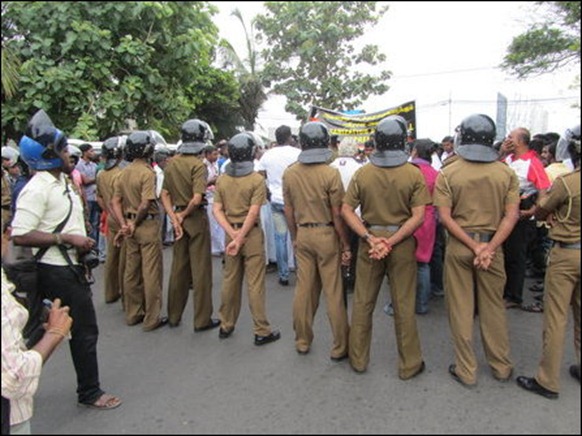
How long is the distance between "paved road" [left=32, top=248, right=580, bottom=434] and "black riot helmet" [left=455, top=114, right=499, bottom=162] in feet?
5.43

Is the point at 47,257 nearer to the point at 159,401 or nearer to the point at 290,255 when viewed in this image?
the point at 159,401

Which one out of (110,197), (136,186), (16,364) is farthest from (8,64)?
(110,197)

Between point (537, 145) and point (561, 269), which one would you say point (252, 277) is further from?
point (537, 145)

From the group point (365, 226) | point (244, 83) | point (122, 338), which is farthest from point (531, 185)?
point (244, 83)

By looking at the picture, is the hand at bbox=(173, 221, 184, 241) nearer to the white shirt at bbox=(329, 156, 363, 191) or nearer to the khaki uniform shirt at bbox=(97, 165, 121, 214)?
the khaki uniform shirt at bbox=(97, 165, 121, 214)

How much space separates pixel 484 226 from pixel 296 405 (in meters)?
1.82

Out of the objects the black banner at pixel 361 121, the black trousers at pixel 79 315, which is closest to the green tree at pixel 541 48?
the black banner at pixel 361 121

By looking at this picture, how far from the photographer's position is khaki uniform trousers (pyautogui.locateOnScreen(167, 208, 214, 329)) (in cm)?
467

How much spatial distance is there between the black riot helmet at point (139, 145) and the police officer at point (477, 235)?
2871mm

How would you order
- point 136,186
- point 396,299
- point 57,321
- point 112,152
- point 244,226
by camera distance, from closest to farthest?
point 57,321 → point 396,299 → point 244,226 → point 136,186 → point 112,152

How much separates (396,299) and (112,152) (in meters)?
4.00

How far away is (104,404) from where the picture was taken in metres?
3.24

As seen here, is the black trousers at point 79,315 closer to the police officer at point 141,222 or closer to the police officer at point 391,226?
the police officer at point 141,222

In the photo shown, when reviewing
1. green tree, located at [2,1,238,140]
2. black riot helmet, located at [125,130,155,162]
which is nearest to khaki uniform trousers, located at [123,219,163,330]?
black riot helmet, located at [125,130,155,162]
